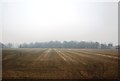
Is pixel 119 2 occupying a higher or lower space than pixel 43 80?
higher

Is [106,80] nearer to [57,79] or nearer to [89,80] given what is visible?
[89,80]

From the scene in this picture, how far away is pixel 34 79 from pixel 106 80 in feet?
20.5

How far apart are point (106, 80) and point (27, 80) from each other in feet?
22.1

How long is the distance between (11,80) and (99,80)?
7469 millimetres

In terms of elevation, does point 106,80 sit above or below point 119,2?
below

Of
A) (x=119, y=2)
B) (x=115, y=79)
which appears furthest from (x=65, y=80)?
(x=119, y=2)

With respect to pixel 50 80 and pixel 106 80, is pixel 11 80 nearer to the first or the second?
pixel 50 80

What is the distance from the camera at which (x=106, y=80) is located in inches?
700

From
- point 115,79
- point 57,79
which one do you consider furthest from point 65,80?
point 115,79

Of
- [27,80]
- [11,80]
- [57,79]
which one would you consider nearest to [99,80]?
[57,79]

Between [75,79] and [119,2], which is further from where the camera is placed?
[119,2]

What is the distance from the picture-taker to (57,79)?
18219 mm

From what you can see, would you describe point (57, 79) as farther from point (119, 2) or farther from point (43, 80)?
point (119, 2)

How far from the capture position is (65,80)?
58.7ft
